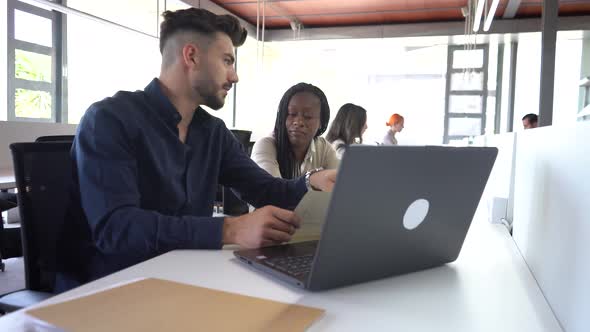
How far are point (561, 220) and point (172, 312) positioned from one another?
0.60 meters

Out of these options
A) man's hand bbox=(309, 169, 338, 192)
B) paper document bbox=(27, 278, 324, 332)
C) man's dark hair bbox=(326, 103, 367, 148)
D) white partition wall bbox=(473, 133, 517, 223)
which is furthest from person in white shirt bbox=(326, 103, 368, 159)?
paper document bbox=(27, 278, 324, 332)

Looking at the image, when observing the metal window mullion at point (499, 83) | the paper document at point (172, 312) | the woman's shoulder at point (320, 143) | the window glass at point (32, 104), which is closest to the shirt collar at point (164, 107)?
the paper document at point (172, 312)

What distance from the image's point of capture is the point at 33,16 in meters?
3.79

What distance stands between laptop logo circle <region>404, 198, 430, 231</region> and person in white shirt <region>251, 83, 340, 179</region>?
138 centimetres

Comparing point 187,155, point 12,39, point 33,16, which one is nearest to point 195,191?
point 187,155

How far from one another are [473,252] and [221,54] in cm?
92

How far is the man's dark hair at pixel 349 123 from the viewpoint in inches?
138

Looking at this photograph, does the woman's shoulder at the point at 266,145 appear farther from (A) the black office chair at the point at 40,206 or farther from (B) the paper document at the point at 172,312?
(B) the paper document at the point at 172,312

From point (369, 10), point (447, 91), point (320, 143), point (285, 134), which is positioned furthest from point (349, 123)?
point (447, 91)

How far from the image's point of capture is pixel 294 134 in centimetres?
225

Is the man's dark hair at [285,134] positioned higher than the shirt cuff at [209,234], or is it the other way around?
the man's dark hair at [285,134]

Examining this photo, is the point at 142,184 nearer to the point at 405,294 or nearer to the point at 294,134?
the point at 405,294

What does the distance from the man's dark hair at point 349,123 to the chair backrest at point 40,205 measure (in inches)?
99.5

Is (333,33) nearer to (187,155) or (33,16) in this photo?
(33,16)
